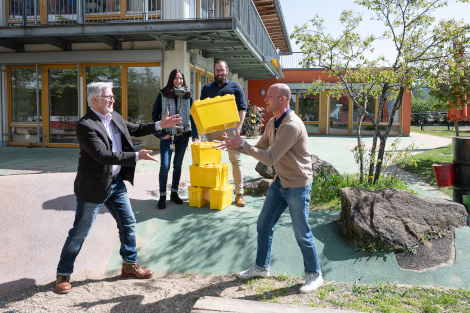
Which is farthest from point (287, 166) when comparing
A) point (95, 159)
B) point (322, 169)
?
point (322, 169)

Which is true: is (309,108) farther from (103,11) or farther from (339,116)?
(103,11)

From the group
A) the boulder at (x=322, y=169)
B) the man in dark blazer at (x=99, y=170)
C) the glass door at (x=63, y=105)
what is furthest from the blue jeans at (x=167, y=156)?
the glass door at (x=63, y=105)

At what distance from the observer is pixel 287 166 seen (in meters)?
3.16

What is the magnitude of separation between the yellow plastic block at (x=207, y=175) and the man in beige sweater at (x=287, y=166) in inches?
72.5

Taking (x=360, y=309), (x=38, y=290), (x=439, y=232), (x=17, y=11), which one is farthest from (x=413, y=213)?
(x=17, y=11)

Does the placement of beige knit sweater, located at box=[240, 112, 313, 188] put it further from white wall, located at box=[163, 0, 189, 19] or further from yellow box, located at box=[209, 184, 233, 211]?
white wall, located at box=[163, 0, 189, 19]

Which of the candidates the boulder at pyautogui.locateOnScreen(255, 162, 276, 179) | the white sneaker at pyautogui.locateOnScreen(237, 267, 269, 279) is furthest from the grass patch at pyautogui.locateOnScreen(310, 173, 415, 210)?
the white sneaker at pyautogui.locateOnScreen(237, 267, 269, 279)

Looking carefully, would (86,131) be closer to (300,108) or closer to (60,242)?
(60,242)

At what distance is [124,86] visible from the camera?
11172 millimetres

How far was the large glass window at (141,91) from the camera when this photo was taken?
1099 centimetres

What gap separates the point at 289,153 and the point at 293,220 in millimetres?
577

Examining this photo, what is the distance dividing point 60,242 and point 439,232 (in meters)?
4.35

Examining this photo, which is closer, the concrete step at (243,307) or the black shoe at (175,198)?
the concrete step at (243,307)

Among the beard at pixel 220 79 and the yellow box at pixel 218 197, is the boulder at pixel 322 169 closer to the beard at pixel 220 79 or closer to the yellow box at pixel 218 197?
the yellow box at pixel 218 197
